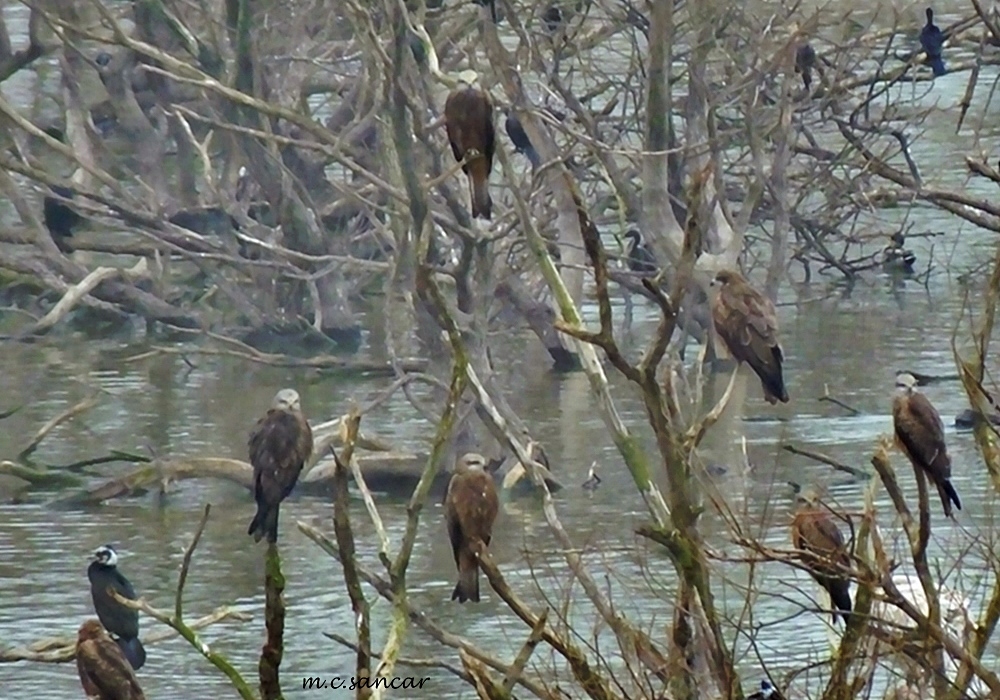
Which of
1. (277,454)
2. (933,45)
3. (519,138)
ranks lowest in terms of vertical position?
(277,454)

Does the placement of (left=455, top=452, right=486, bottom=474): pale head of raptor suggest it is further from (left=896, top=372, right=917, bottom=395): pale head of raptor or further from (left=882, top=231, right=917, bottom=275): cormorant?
(left=882, top=231, right=917, bottom=275): cormorant

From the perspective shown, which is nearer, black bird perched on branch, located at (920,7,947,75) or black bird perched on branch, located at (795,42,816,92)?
black bird perched on branch, located at (795,42,816,92)

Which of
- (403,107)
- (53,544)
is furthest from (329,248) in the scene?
(403,107)

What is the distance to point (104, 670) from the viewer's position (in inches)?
227

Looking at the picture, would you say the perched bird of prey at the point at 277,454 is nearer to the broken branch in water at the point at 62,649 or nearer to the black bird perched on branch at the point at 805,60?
the broken branch in water at the point at 62,649

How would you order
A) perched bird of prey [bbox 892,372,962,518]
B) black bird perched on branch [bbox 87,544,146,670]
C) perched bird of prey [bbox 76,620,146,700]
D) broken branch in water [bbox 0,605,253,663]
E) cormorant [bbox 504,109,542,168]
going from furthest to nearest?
cormorant [bbox 504,109,542,168] < black bird perched on branch [bbox 87,544,146,670] < perched bird of prey [bbox 892,372,962,518] < perched bird of prey [bbox 76,620,146,700] < broken branch in water [bbox 0,605,253,663]

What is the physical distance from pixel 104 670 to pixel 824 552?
1.95m

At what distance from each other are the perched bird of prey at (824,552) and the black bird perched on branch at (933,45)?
7.35m

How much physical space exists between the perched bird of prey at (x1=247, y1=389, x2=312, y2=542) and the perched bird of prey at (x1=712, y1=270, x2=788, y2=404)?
202 cm

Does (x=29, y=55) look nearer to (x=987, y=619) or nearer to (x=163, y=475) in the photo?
(x=163, y=475)

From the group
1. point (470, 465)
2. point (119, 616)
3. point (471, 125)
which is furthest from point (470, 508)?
point (471, 125)

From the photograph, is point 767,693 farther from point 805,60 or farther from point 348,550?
point 805,60

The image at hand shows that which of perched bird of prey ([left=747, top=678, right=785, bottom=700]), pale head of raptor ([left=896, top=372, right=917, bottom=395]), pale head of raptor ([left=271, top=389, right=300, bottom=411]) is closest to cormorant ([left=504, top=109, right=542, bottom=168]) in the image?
pale head of raptor ([left=271, top=389, right=300, bottom=411])

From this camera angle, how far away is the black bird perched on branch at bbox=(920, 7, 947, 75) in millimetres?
13805
